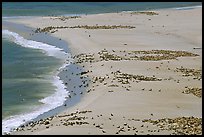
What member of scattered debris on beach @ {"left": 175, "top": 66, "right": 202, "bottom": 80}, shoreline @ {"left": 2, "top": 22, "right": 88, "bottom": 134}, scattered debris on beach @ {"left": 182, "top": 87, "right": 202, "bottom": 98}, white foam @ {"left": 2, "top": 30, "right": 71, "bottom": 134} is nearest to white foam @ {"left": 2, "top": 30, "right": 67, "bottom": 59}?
white foam @ {"left": 2, "top": 30, "right": 71, "bottom": 134}

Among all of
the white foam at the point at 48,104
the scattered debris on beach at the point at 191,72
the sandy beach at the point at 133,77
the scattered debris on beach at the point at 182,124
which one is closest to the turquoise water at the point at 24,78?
the white foam at the point at 48,104

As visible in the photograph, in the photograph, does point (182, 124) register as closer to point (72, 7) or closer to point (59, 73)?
point (59, 73)

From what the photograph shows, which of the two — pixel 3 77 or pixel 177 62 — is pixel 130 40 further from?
pixel 3 77

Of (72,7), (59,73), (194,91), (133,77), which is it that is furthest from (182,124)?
(72,7)

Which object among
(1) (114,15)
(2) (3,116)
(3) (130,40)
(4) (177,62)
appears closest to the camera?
(2) (3,116)

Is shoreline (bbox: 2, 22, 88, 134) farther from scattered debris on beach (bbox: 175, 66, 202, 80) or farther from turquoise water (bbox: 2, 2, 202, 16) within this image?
turquoise water (bbox: 2, 2, 202, 16)

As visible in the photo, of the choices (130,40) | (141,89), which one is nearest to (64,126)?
(141,89)
